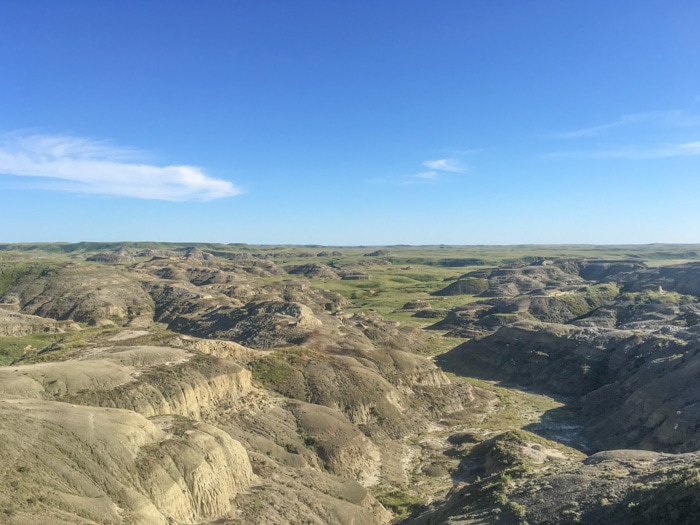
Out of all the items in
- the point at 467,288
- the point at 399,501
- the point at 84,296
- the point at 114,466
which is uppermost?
the point at 114,466

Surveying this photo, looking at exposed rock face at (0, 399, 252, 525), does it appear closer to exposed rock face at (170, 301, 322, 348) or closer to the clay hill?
the clay hill

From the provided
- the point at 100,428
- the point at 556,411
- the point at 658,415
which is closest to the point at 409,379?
the point at 556,411

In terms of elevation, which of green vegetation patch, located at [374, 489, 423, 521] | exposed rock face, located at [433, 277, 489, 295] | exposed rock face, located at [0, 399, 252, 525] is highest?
exposed rock face, located at [0, 399, 252, 525]

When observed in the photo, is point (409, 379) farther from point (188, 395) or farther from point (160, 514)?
point (160, 514)

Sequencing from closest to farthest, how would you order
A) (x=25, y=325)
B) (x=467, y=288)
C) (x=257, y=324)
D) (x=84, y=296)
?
(x=25, y=325) < (x=257, y=324) < (x=84, y=296) < (x=467, y=288)

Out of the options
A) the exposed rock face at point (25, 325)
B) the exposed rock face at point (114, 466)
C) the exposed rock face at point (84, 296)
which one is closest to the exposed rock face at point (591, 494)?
the exposed rock face at point (114, 466)

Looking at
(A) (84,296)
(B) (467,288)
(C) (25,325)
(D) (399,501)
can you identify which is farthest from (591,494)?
(B) (467,288)

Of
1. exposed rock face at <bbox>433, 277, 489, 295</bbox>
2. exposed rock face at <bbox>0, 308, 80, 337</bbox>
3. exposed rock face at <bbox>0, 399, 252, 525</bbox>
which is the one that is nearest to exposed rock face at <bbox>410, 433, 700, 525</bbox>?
exposed rock face at <bbox>0, 399, 252, 525</bbox>

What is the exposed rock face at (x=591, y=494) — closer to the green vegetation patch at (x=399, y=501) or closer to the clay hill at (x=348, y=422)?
the clay hill at (x=348, y=422)

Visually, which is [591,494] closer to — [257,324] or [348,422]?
[348,422]
